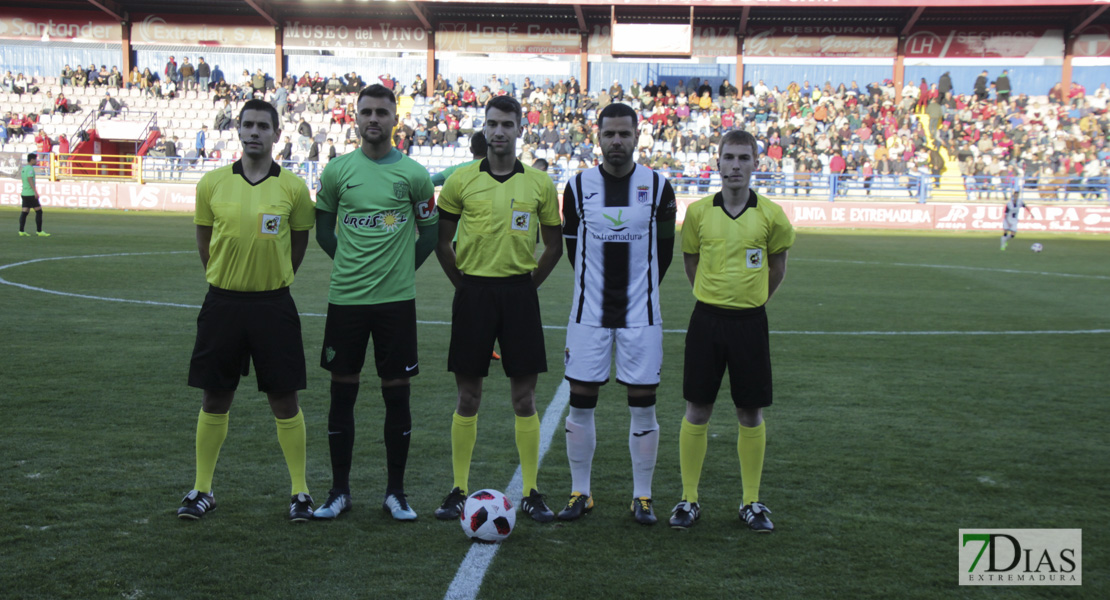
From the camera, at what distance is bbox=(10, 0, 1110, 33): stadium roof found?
36531 millimetres

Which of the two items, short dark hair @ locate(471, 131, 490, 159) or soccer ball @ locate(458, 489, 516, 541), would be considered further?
short dark hair @ locate(471, 131, 490, 159)

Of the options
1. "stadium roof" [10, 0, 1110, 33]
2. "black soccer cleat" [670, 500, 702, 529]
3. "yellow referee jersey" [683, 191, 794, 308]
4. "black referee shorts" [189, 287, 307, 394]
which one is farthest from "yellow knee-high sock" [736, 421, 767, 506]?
"stadium roof" [10, 0, 1110, 33]

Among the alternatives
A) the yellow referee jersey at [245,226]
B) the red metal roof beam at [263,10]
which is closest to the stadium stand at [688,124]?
the red metal roof beam at [263,10]

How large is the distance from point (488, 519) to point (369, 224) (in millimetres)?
1489

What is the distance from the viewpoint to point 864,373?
804cm

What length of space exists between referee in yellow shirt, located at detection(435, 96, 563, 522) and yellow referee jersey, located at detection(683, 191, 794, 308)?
2.42ft

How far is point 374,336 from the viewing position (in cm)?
453

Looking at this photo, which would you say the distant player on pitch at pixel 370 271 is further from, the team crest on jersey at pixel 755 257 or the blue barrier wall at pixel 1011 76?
the blue barrier wall at pixel 1011 76

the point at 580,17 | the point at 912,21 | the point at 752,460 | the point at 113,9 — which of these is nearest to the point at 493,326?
the point at 752,460

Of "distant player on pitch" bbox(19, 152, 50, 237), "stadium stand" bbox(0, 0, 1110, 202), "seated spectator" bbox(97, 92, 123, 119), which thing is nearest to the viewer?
"distant player on pitch" bbox(19, 152, 50, 237)

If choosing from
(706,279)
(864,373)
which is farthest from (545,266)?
(864,373)

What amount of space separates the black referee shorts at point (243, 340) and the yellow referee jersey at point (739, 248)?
1996mm

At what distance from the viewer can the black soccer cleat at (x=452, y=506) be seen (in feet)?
14.6

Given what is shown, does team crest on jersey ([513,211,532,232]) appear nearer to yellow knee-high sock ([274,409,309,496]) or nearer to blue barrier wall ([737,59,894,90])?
yellow knee-high sock ([274,409,309,496])
